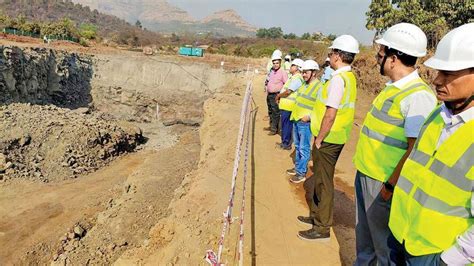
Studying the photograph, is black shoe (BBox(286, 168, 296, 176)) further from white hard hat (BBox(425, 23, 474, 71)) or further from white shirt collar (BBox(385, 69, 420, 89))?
white hard hat (BBox(425, 23, 474, 71))

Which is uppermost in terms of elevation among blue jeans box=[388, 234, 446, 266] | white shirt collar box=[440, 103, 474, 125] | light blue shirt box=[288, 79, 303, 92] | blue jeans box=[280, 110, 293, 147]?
white shirt collar box=[440, 103, 474, 125]

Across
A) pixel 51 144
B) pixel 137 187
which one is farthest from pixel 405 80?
pixel 51 144

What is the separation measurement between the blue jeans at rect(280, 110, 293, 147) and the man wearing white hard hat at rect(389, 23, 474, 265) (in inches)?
202

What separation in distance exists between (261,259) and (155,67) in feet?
82.3

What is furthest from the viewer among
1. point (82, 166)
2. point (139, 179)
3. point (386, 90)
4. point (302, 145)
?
point (82, 166)

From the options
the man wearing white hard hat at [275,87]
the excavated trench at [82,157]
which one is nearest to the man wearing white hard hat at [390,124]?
the excavated trench at [82,157]

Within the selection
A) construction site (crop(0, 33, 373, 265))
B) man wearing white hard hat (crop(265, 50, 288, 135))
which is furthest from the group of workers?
man wearing white hard hat (crop(265, 50, 288, 135))

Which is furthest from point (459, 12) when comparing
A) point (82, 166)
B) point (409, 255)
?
point (409, 255)

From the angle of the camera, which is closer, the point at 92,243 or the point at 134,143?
the point at 92,243

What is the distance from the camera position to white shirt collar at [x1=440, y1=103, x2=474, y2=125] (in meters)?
1.63

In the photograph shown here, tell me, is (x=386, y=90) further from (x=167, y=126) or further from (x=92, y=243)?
(x=167, y=126)

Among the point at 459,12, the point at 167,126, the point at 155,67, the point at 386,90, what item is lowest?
the point at 167,126

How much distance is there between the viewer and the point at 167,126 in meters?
21.2

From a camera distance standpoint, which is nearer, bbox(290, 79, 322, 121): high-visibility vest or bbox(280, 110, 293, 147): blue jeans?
bbox(290, 79, 322, 121): high-visibility vest
